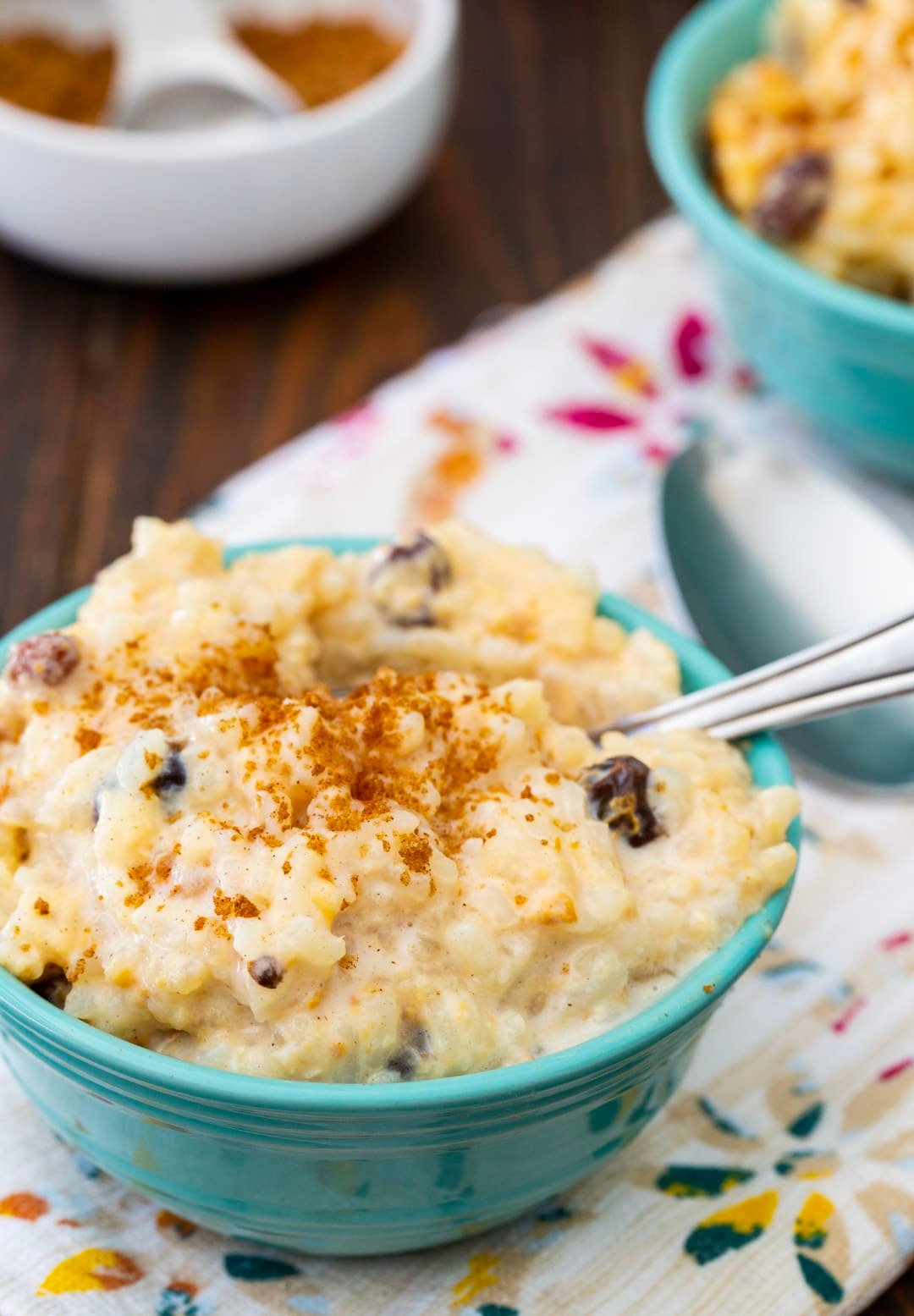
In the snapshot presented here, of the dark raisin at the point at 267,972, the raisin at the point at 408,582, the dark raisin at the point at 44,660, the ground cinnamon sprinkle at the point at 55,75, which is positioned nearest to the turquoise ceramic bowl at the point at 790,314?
the raisin at the point at 408,582

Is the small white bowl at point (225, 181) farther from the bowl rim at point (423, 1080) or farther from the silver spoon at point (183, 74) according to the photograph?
the bowl rim at point (423, 1080)

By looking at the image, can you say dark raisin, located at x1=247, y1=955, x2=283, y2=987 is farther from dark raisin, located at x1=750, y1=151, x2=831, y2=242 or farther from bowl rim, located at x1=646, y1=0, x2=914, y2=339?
dark raisin, located at x1=750, y1=151, x2=831, y2=242

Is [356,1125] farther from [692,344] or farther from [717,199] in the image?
[692,344]

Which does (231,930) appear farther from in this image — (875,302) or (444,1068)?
(875,302)

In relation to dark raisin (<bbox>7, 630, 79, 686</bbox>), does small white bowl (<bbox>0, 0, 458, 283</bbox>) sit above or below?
below

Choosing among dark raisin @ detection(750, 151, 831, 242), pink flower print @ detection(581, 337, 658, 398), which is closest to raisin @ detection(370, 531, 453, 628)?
dark raisin @ detection(750, 151, 831, 242)

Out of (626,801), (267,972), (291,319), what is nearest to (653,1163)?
(626,801)
